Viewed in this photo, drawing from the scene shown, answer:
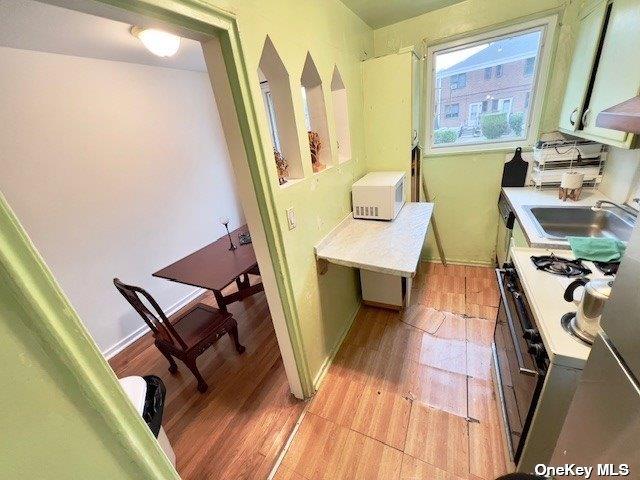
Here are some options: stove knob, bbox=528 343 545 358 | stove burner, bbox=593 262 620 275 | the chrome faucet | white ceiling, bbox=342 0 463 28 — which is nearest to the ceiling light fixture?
white ceiling, bbox=342 0 463 28

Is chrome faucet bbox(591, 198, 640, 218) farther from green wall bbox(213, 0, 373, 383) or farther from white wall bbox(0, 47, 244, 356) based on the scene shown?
white wall bbox(0, 47, 244, 356)

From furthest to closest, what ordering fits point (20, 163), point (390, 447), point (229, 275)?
point (229, 275) → point (20, 163) → point (390, 447)

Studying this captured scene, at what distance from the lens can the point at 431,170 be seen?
267cm

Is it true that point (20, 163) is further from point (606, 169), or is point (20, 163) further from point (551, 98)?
point (606, 169)

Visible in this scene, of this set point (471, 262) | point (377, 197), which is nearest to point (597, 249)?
point (377, 197)

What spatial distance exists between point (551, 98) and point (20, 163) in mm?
3988

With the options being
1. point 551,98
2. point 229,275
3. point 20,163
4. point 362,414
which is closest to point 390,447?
point 362,414

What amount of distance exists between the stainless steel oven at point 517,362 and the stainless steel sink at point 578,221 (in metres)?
0.56

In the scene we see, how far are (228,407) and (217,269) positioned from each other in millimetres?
946

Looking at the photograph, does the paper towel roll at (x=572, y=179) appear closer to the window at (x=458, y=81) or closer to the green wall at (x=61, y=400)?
the window at (x=458, y=81)

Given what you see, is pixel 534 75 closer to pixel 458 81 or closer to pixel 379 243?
pixel 458 81

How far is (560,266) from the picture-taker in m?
1.24

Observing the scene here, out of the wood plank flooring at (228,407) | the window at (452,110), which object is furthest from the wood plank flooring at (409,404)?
the window at (452,110)

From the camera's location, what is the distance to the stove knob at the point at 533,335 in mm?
948
